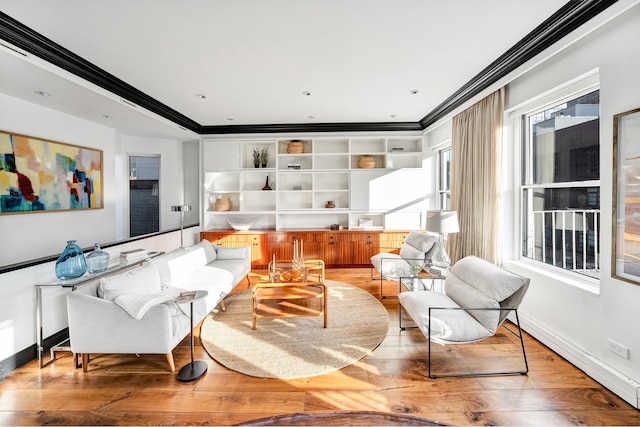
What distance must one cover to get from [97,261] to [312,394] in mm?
2305

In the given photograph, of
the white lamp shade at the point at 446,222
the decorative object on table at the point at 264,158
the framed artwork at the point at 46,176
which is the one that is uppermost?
the decorative object on table at the point at 264,158

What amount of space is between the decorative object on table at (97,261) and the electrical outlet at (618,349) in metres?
4.25

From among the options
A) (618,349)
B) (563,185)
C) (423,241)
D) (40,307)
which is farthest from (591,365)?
(40,307)

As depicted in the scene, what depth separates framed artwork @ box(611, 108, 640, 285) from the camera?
1771 millimetres

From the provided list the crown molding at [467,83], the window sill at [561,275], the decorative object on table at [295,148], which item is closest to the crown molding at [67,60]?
the crown molding at [467,83]

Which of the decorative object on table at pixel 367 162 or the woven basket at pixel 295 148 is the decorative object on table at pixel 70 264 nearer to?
the woven basket at pixel 295 148

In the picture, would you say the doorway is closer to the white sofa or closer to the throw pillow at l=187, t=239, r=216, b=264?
the throw pillow at l=187, t=239, r=216, b=264

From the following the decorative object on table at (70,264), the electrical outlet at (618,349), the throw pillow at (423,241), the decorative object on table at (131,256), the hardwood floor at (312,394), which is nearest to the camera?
the hardwood floor at (312,394)

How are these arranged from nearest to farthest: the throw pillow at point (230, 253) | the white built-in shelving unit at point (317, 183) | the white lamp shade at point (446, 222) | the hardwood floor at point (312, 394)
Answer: the hardwood floor at point (312, 394), the white lamp shade at point (446, 222), the throw pillow at point (230, 253), the white built-in shelving unit at point (317, 183)

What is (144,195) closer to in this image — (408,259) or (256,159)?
(256,159)

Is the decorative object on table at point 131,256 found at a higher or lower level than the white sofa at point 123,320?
higher

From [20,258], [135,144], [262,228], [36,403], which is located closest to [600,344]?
[36,403]

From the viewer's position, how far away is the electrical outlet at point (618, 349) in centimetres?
185

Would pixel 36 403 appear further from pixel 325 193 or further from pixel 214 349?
pixel 325 193
